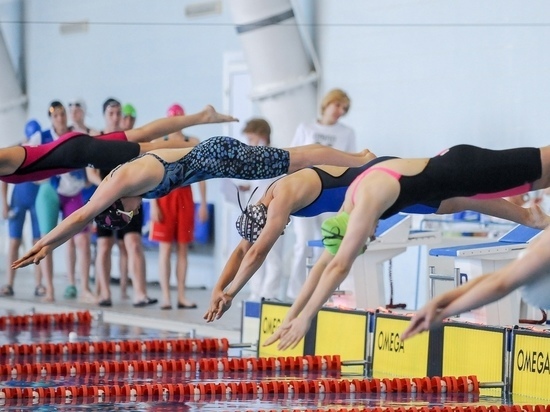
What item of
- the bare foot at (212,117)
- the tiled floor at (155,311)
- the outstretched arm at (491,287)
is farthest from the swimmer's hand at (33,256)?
the tiled floor at (155,311)

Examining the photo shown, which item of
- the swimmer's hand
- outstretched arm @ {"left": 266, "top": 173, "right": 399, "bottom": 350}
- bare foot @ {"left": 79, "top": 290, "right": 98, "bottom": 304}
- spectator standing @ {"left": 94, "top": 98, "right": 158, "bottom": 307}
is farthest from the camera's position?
bare foot @ {"left": 79, "top": 290, "right": 98, "bottom": 304}

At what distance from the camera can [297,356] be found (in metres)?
7.99

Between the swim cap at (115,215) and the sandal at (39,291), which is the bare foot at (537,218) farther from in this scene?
the sandal at (39,291)

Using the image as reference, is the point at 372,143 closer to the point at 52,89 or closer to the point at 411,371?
the point at 411,371

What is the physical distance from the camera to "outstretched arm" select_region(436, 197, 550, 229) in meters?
5.99

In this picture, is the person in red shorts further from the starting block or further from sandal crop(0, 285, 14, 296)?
the starting block

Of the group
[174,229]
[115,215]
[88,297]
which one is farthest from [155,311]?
[115,215]

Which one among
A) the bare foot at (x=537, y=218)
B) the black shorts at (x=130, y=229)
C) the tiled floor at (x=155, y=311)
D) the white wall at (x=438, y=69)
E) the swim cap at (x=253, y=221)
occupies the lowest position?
the tiled floor at (x=155, y=311)

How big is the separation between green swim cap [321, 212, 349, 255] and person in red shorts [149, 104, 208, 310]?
15.3 ft

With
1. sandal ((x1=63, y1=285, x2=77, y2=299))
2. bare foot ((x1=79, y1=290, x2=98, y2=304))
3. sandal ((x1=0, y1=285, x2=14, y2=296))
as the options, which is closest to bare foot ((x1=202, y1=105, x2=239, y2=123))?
bare foot ((x1=79, y1=290, x2=98, y2=304))

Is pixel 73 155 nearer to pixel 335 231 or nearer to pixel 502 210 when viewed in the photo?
pixel 335 231

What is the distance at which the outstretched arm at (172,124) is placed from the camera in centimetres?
718

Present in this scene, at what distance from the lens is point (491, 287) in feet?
12.5

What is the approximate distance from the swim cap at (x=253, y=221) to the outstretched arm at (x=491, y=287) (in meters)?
2.07
